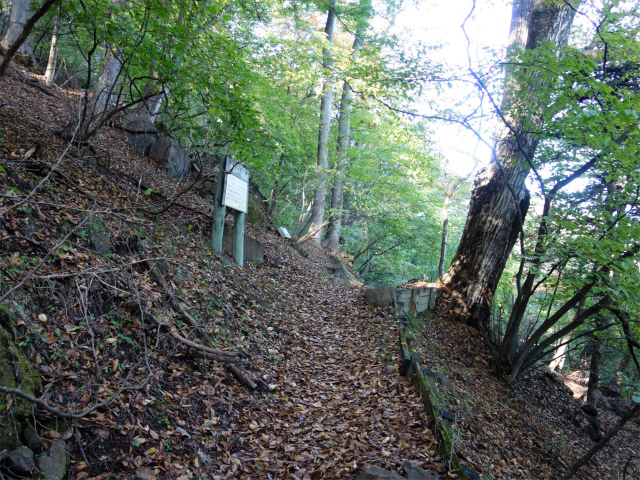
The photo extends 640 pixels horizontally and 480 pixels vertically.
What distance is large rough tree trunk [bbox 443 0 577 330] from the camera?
7.27 meters

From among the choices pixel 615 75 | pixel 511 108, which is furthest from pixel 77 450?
pixel 615 75

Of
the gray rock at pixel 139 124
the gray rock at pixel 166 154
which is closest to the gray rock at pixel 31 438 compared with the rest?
the gray rock at pixel 166 154

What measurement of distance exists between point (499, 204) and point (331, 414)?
5.72 m

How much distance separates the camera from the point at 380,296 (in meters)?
8.15

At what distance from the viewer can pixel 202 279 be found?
591 cm

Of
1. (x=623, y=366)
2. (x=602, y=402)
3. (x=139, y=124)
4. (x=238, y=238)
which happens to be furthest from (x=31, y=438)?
(x=623, y=366)

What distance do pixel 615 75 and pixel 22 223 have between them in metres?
9.42

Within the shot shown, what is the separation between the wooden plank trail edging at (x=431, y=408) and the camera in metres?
3.14

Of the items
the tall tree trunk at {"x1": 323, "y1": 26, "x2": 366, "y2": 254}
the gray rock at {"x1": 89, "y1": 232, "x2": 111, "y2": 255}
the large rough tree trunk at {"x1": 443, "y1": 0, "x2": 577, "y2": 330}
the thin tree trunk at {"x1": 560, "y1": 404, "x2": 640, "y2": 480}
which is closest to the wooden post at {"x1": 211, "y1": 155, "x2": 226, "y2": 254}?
the gray rock at {"x1": 89, "y1": 232, "x2": 111, "y2": 255}

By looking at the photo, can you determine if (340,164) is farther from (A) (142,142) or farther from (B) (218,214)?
(B) (218,214)

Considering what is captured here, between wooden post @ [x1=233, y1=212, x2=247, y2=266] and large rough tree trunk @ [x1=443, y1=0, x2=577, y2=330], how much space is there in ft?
15.4

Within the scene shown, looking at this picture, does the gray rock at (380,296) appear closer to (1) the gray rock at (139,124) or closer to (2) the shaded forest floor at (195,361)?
(2) the shaded forest floor at (195,361)

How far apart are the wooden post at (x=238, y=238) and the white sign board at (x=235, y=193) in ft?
0.64

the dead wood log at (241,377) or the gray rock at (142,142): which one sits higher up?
the gray rock at (142,142)
